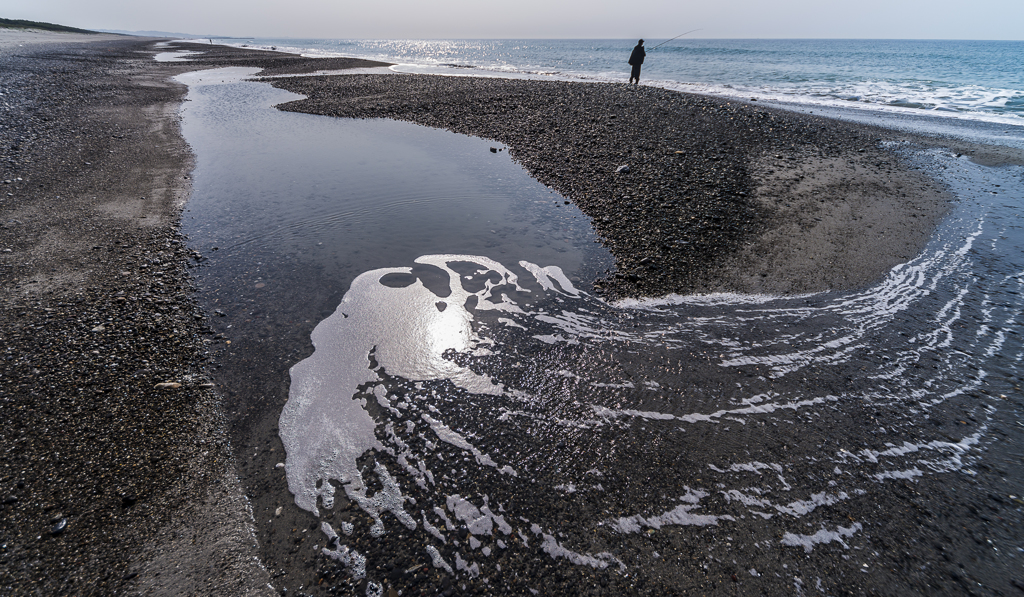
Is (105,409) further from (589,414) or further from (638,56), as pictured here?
(638,56)

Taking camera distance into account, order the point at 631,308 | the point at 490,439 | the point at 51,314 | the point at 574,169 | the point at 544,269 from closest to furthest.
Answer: the point at 490,439, the point at 51,314, the point at 631,308, the point at 544,269, the point at 574,169

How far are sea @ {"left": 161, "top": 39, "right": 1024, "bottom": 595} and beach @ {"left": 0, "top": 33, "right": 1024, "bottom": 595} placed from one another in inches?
4.0

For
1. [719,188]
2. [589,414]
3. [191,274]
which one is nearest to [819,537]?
[589,414]

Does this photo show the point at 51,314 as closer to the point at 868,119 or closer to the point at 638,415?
the point at 638,415

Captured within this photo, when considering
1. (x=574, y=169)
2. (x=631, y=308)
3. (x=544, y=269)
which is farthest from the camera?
(x=574, y=169)

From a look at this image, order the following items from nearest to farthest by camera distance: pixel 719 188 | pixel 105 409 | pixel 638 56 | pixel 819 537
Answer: pixel 819 537
pixel 105 409
pixel 719 188
pixel 638 56

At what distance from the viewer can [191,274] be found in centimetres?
651

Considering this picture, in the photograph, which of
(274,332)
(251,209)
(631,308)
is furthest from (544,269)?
(251,209)

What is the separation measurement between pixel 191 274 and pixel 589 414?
6457mm

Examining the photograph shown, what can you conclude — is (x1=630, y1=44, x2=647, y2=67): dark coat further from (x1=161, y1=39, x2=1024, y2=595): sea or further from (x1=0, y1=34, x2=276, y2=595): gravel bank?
(x1=0, y1=34, x2=276, y2=595): gravel bank

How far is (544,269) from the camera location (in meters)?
7.11

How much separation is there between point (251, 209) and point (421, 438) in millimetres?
7596

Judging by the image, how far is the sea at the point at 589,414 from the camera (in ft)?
10.2

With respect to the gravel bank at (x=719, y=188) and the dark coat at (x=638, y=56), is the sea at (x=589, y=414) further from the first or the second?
the dark coat at (x=638, y=56)
